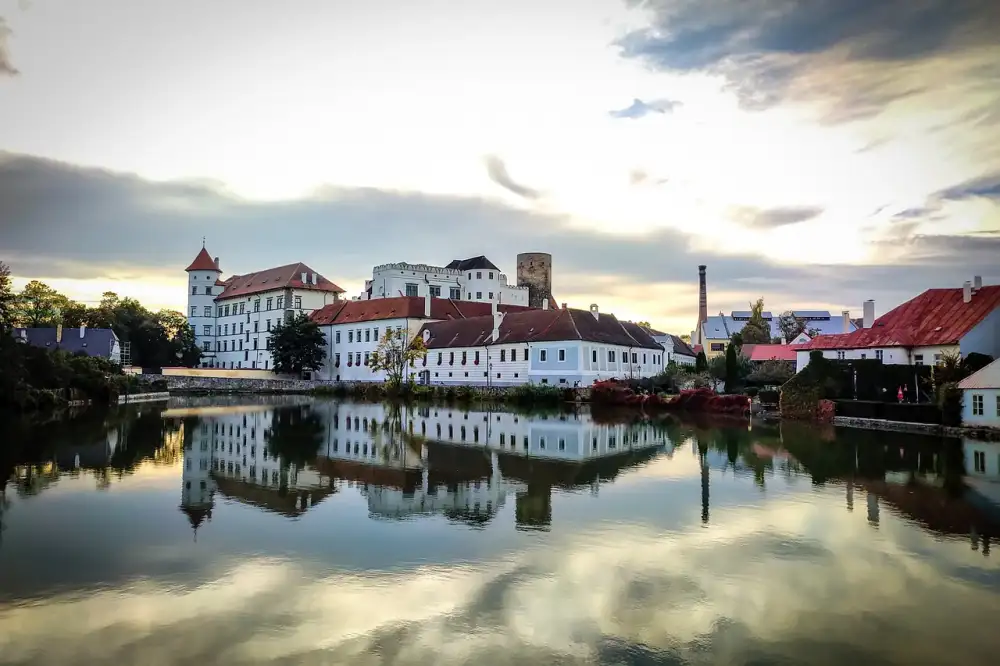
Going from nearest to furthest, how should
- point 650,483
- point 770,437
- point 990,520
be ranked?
point 990,520, point 650,483, point 770,437

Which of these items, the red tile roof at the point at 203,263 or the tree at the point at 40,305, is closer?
the tree at the point at 40,305

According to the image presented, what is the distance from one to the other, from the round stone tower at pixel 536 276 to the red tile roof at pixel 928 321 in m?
52.2

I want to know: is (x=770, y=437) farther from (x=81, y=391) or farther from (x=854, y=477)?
(x=81, y=391)

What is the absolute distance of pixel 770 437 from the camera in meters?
26.5

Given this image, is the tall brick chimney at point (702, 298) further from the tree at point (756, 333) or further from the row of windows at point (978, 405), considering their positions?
the row of windows at point (978, 405)

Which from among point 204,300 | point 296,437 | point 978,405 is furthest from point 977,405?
point 204,300

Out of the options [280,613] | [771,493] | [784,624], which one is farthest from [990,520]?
[280,613]

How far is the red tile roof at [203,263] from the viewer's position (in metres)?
95.8

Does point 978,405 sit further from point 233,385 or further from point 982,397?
point 233,385

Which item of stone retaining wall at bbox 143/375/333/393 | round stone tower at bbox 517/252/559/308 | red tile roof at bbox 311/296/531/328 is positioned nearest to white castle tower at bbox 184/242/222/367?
red tile roof at bbox 311/296/531/328

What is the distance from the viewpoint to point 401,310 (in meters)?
68.9

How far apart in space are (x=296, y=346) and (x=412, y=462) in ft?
183

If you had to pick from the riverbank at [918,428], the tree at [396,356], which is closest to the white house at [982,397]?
the riverbank at [918,428]

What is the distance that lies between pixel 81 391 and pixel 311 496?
35.0 m
